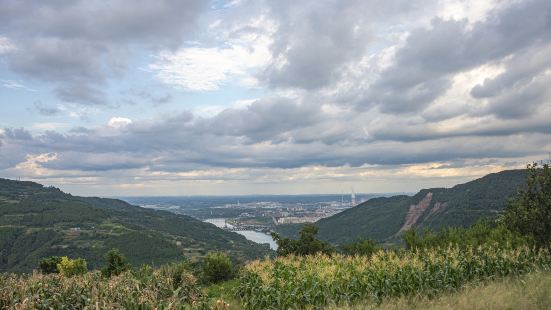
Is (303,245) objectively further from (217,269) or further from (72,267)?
(72,267)

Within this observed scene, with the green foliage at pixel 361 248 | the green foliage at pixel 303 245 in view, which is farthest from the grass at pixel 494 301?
the green foliage at pixel 361 248

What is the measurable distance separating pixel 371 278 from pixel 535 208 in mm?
10152

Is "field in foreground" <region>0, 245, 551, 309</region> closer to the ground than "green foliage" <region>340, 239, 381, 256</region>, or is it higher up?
higher up

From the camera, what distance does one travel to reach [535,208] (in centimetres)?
2116

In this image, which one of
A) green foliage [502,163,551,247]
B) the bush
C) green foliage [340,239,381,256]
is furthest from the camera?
green foliage [340,239,381,256]

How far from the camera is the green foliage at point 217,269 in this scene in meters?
30.3

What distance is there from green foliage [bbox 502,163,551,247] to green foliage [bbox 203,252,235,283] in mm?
19122

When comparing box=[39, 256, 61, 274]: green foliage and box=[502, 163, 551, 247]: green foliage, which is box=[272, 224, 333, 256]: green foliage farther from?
box=[39, 256, 61, 274]: green foliage

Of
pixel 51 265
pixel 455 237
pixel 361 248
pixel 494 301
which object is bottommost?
pixel 51 265

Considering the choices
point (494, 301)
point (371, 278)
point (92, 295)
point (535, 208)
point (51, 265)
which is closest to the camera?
point (494, 301)

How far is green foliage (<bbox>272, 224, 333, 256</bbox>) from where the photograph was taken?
127ft

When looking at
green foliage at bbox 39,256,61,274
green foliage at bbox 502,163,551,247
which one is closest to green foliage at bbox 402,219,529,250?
green foliage at bbox 502,163,551,247

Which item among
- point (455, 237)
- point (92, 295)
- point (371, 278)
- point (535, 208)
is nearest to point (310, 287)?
point (371, 278)

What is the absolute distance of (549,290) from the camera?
14250mm
